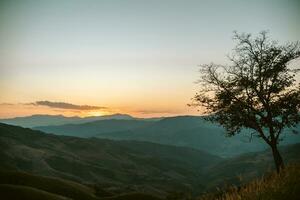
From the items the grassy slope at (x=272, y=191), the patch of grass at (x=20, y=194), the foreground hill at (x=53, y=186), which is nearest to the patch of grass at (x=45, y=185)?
the foreground hill at (x=53, y=186)

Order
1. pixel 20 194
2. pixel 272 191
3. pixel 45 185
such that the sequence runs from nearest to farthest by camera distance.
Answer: pixel 272 191, pixel 20 194, pixel 45 185

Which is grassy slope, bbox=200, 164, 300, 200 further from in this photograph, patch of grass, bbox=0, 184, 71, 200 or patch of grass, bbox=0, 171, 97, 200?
patch of grass, bbox=0, 171, 97, 200

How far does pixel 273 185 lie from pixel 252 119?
30.9 metres

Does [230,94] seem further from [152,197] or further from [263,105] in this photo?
[152,197]

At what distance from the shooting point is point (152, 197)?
155ft

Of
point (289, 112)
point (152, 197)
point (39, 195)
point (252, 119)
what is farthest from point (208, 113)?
point (39, 195)

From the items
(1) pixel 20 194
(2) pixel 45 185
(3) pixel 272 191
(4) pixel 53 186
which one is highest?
(3) pixel 272 191

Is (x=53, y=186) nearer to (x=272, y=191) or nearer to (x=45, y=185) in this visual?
(x=45, y=185)

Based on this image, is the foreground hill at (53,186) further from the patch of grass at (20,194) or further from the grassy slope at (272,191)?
the grassy slope at (272,191)

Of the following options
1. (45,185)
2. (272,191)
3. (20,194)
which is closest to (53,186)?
(45,185)

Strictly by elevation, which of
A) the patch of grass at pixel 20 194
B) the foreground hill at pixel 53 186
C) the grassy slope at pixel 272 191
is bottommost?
the foreground hill at pixel 53 186

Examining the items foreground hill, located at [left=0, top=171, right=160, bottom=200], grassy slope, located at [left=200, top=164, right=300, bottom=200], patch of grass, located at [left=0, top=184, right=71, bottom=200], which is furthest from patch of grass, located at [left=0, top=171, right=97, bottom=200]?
grassy slope, located at [left=200, top=164, right=300, bottom=200]

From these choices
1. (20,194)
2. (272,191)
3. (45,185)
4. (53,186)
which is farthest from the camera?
(53,186)

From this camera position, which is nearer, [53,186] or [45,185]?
[45,185]
